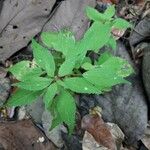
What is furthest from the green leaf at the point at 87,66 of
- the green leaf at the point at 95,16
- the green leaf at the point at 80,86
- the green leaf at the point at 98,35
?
the green leaf at the point at 95,16

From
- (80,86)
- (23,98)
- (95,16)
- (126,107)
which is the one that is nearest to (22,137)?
(23,98)

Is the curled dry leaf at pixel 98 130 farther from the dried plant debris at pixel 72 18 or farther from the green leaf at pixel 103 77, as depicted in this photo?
the dried plant debris at pixel 72 18

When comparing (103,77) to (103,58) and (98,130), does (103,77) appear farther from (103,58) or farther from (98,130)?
(98,130)

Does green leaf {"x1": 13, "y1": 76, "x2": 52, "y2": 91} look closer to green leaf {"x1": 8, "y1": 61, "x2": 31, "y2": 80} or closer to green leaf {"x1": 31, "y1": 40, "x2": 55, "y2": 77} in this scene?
green leaf {"x1": 31, "y1": 40, "x2": 55, "y2": 77}

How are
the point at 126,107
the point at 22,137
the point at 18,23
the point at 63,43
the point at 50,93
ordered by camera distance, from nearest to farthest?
1. the point at 50,93
2. the point at 63,43
3. the point at 22,137
4. the point at 126,107
5. the point at 18,23

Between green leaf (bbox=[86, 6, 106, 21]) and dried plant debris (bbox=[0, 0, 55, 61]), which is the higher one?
green leaf (bbox=[86, 6, 106, 21])

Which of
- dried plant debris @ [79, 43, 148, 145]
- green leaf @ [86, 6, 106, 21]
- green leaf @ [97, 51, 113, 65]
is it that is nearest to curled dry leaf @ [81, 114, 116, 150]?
dried plant debris @ [79, 43, 148, 145]

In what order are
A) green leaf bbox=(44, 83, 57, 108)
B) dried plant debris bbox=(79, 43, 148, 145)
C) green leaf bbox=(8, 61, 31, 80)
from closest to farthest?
green leaf bbox=(44, 83, 57, 108) → green leaf bbox=(8, 61, 31, 80) → dried plant debris bbox=(79, 43, 148, 145)

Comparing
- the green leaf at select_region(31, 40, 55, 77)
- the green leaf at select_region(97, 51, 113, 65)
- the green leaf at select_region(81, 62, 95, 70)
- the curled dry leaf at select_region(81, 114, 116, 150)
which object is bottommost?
the curled dry leaf at select_region(81, 114, 116, 150)
